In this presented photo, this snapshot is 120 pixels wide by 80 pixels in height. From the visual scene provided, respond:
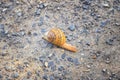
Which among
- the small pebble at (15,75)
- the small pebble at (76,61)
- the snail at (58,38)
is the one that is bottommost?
the small pebble at (15,75)

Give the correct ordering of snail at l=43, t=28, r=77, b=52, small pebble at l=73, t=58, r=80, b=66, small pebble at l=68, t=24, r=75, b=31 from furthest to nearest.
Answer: small pebble at l=68, t=24, r=75, b=31, snail at l=43, t=28, r=77, b=52, small pebble at l=73, t=58, r=80, b=66

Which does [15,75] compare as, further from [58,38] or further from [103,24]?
[103,24]

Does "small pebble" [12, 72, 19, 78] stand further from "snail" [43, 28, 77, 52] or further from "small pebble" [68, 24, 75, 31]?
"small pebble" [68, 24, 75, 31]

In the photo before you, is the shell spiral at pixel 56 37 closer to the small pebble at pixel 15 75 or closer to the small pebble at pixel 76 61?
the small pebble at pixel 76 61

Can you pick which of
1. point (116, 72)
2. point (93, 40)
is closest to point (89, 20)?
point (93, 40)

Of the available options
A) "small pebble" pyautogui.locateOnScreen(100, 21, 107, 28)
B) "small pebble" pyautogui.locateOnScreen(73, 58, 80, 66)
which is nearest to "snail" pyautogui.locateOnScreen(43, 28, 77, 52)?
"small pebble" pyautogui.locateOnScreen(73, 58, 80, 66)

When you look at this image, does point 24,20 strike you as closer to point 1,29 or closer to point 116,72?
point 1,29

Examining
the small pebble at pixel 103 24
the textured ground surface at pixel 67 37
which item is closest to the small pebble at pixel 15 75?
the textured ground surface at pixel 67 37
